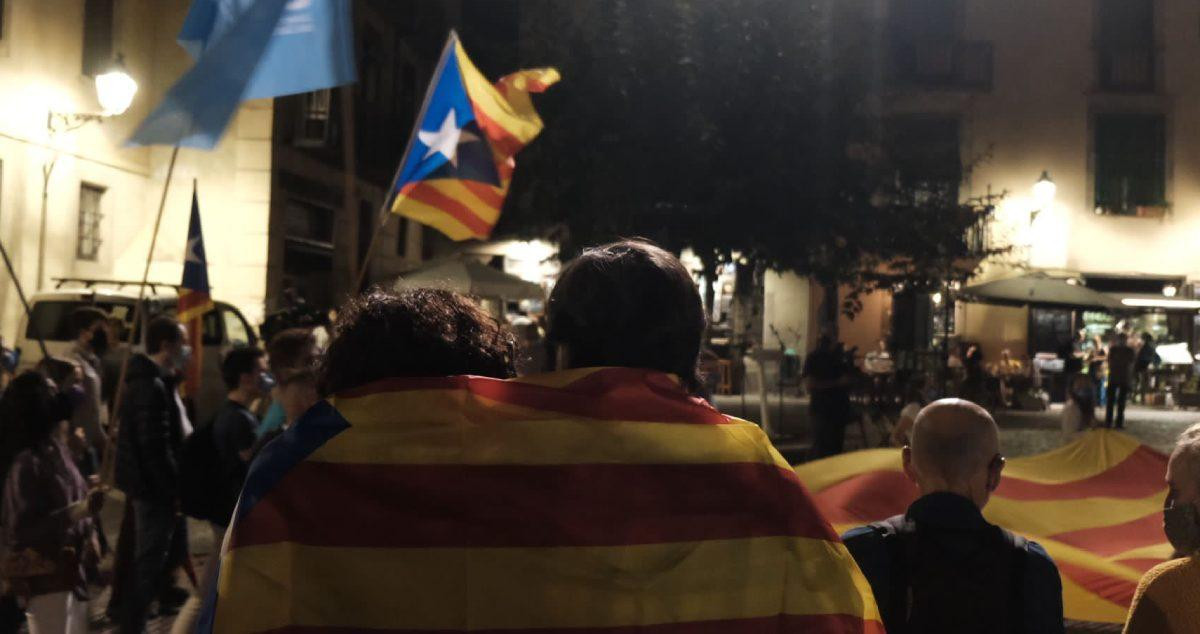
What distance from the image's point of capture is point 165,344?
7070 mm

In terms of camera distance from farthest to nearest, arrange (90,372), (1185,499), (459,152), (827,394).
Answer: (827,394) → (459,152) → (90,372) → (1185,499)

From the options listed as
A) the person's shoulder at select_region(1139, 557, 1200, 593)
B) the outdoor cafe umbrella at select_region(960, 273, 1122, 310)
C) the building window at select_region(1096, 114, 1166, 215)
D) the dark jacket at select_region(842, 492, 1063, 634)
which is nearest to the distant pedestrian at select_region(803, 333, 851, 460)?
the dark jacket at select_region(842, 492, 1063, 634)

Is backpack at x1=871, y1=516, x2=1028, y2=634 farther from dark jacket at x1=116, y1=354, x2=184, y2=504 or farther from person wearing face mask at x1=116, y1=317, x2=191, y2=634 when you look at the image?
dark jacket at x1=116, y1=354, x2=184, y2=504

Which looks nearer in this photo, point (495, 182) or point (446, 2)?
point (495, 182)

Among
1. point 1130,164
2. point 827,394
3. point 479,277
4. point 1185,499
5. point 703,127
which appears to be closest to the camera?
point 1185,499

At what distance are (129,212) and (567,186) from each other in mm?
6642

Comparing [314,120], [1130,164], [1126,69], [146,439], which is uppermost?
[1126,69]

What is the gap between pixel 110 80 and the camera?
49.9 ft

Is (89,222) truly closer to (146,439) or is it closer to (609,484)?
(146,439)

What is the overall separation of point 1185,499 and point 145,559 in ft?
17.3

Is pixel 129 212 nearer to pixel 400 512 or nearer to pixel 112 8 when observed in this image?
pixel 112 8

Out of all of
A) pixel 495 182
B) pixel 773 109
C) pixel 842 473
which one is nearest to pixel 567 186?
pixel 773 109

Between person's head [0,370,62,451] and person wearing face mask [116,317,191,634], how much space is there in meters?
1.04

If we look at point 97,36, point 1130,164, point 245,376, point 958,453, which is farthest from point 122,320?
point 1130,164
